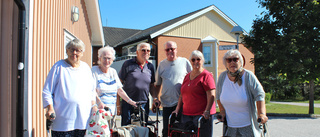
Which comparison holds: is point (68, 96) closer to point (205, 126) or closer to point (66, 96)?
point (66, 96)

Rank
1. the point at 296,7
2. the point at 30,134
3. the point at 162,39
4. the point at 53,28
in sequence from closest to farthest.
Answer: the point at 30,134, the point at 53,28, the point at 296,7, the point at 162,39

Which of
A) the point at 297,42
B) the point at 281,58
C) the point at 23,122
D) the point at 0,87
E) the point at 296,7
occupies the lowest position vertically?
the point at 23,122

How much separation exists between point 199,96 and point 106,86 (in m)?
1.47

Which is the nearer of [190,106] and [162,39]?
[190,106]

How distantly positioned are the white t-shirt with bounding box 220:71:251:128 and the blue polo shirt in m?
1.60

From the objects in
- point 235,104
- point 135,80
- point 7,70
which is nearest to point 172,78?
point 135,80

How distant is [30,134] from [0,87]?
843 mm

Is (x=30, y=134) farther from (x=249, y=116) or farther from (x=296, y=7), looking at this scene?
(x=296, y=7)

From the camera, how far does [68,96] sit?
2.94 m

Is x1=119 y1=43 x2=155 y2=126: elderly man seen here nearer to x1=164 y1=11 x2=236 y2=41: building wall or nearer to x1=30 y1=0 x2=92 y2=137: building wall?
x1=30 y1=0 x2=92 y2=137: building wall

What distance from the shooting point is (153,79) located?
476 cm

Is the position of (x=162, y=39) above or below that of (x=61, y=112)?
above

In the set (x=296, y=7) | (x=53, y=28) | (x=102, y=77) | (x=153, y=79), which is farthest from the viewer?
(x=296, y=7)

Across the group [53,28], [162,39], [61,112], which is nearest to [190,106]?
[61,112]
